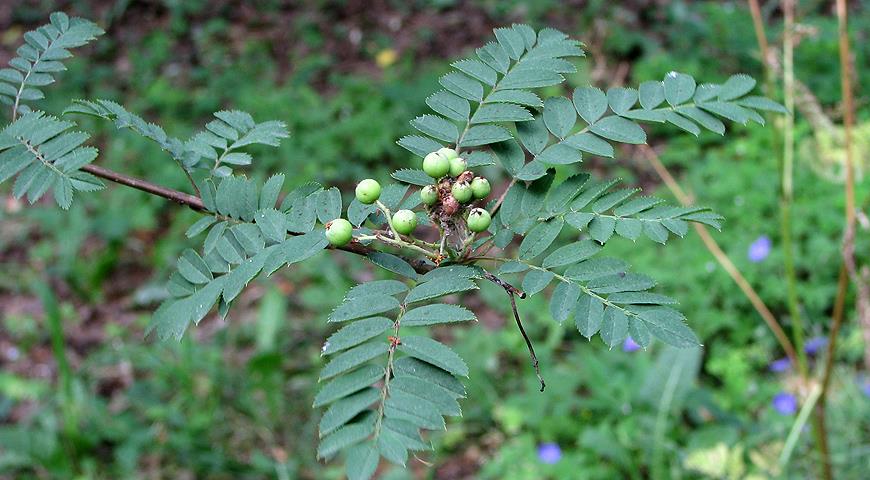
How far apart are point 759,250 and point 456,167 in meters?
2.32

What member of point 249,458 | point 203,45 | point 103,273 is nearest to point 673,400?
point 249,458

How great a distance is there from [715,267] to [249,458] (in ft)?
5.79

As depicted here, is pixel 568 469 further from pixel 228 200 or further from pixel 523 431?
pixel 228 200

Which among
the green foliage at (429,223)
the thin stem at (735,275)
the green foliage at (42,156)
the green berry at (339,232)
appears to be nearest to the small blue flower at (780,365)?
the thin stem at (735,275)

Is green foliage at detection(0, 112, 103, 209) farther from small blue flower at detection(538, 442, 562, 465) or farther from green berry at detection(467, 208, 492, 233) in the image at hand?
small blue flower at detection(538, 442, 562, 465)

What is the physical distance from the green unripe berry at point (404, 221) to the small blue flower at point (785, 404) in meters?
1.96

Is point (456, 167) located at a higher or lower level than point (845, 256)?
higher

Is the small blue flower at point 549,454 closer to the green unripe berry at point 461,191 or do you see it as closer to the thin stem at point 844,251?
the thin stem at point 844,251

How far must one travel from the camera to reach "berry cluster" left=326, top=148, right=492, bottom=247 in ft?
2.79

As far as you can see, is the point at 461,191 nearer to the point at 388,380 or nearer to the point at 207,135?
the point at 388,380

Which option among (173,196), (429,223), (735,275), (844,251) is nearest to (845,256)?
(844,251)

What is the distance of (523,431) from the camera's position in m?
2.80

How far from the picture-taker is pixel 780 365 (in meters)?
2.63

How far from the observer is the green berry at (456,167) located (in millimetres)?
884
